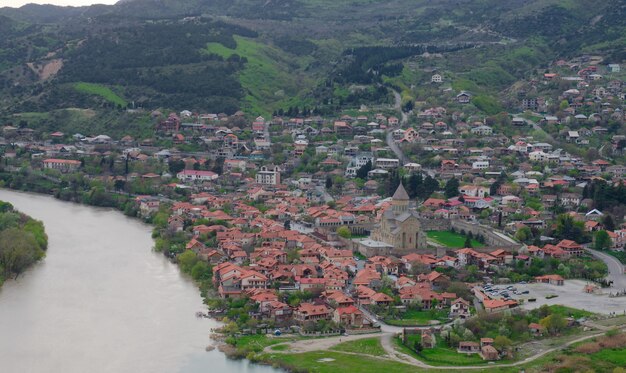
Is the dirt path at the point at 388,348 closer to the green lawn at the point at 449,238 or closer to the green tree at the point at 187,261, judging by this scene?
the green tree at the point at 187,261

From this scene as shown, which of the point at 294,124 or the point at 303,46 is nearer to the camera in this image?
the point at 294,124

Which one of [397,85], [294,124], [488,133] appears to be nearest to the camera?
[488,133]

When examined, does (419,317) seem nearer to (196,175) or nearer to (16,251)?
(16,251)

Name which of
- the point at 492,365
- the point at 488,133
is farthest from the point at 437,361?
the point at 488,133

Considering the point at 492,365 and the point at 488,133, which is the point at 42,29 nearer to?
the point at 488,133

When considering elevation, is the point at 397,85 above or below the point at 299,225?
above

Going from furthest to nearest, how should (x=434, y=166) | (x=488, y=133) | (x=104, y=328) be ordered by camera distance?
(x=488, y=133), (x=434, y=166), (x=104, y=328)

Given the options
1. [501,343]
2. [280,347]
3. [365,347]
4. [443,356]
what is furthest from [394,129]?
[443,356]
